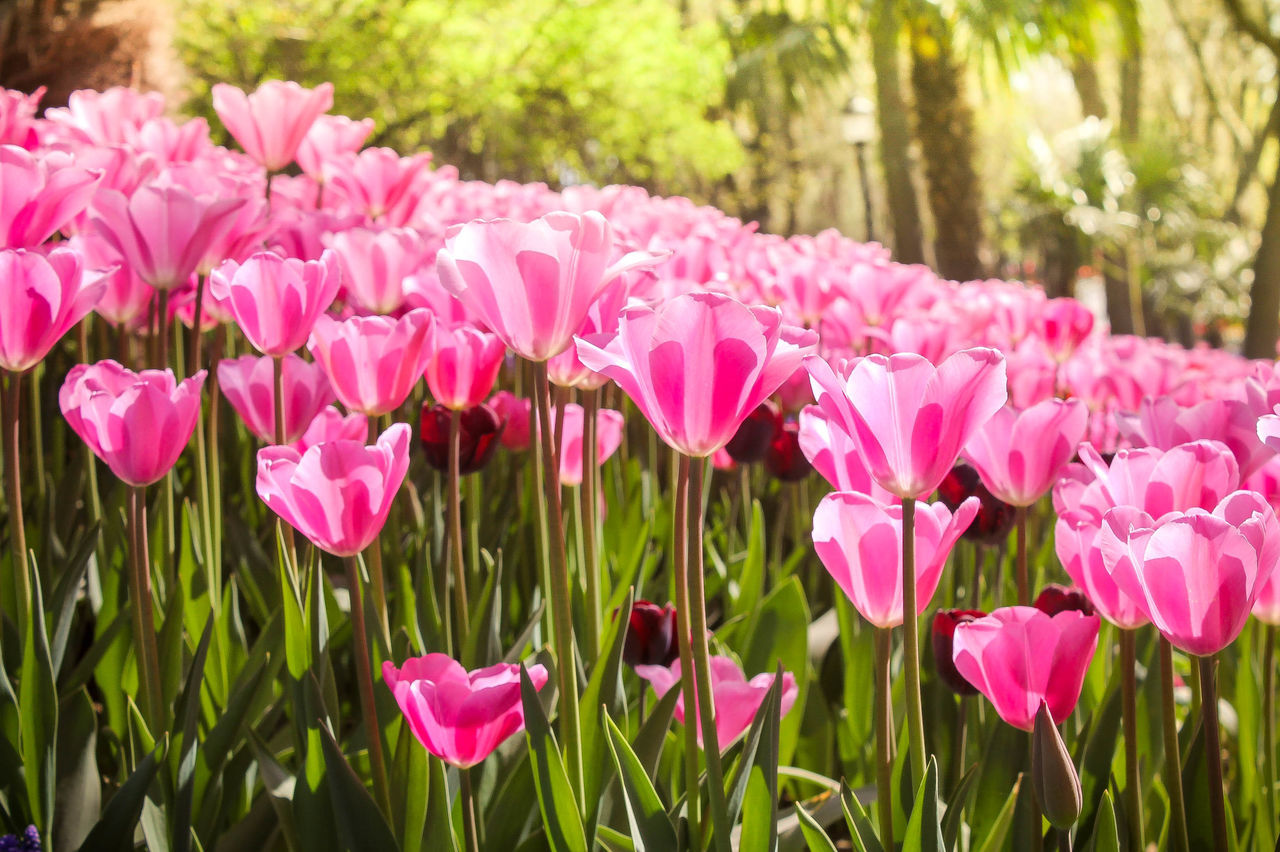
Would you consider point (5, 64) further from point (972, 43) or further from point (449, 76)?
point (972, 43)

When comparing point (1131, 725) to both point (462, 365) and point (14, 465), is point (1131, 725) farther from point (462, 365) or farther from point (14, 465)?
point (14, 465)

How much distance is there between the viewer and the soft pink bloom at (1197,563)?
0.72m

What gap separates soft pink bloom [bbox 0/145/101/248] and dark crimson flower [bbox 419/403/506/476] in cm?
47

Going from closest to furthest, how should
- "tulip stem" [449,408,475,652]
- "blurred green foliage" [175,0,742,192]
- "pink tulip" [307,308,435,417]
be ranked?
"pink tulip" [307,308,435,417] → "tulip stem" [449,408,475,652] → "blurred green foliage" [175,0,742,192]

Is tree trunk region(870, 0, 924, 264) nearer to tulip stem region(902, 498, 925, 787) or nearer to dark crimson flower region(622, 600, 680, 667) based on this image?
dark crimson flower region(622, 600, 680, 667)

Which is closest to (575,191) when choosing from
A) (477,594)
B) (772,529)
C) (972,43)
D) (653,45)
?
(772,529)

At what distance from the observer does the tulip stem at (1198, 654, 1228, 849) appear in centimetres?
81

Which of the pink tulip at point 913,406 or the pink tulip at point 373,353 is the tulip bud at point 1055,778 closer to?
the pink tulip at point 913,406

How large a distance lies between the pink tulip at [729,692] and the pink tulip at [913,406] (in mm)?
303

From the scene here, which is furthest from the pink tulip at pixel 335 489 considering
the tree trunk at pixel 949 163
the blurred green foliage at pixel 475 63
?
the tree trunk at pixel 949 163

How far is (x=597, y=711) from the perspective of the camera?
1.03 m

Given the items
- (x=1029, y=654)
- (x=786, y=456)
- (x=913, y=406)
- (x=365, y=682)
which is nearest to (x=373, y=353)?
(x=365, y=682)

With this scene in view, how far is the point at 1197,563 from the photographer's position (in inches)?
29.0

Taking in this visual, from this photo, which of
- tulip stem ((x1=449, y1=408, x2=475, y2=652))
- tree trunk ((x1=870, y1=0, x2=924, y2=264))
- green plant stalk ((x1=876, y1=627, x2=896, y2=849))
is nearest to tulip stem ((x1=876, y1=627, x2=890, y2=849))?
green plant stalk ((x1=876, y1=627, x2=896, y2=849))
